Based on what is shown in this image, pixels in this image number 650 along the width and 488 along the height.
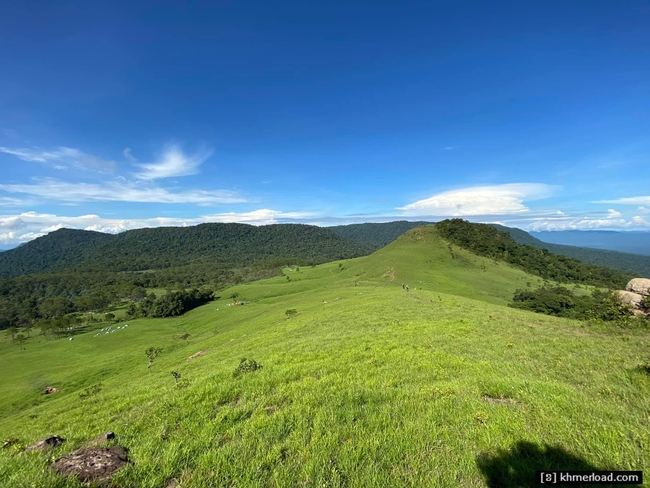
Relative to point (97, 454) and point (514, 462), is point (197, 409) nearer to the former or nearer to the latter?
point (97, 454)

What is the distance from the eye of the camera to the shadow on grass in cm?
499

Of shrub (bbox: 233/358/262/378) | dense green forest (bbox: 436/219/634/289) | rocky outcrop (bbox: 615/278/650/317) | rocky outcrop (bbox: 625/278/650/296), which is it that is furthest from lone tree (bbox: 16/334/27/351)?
dense green forest (bbox: 436/219/634/289)

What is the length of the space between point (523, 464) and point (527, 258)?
564 ft

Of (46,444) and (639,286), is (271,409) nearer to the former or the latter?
(46,444)

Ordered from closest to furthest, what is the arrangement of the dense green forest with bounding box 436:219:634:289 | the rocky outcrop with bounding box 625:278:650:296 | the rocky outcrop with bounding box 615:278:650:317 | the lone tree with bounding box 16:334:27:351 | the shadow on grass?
the shadow on grass, the rocky outcrop with bounding box 615:278:650:317, the rocky outcrop with bounding box 625:278:650:296, the lone tree with bounding box 16:334:27:351, the dense green forest with bounding box 436:219:634:289

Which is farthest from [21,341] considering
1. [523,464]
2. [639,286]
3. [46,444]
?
[639,286]

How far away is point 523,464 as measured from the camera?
17.3ft

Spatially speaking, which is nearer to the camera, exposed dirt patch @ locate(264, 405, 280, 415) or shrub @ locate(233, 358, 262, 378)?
exposed dirt patch @ locate(264, 405, 280, 415)

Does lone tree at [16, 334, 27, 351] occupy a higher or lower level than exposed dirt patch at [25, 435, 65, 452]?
lower

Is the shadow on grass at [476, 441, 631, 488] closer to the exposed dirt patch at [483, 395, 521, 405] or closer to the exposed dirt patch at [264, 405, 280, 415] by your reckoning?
the exposed dirt patch at [483, 395, 521, 405]

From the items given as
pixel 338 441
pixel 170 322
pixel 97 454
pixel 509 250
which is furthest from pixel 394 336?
pixel 509 250

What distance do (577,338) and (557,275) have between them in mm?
149406

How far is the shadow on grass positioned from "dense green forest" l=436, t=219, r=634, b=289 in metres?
154

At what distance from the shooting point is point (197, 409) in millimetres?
8148
